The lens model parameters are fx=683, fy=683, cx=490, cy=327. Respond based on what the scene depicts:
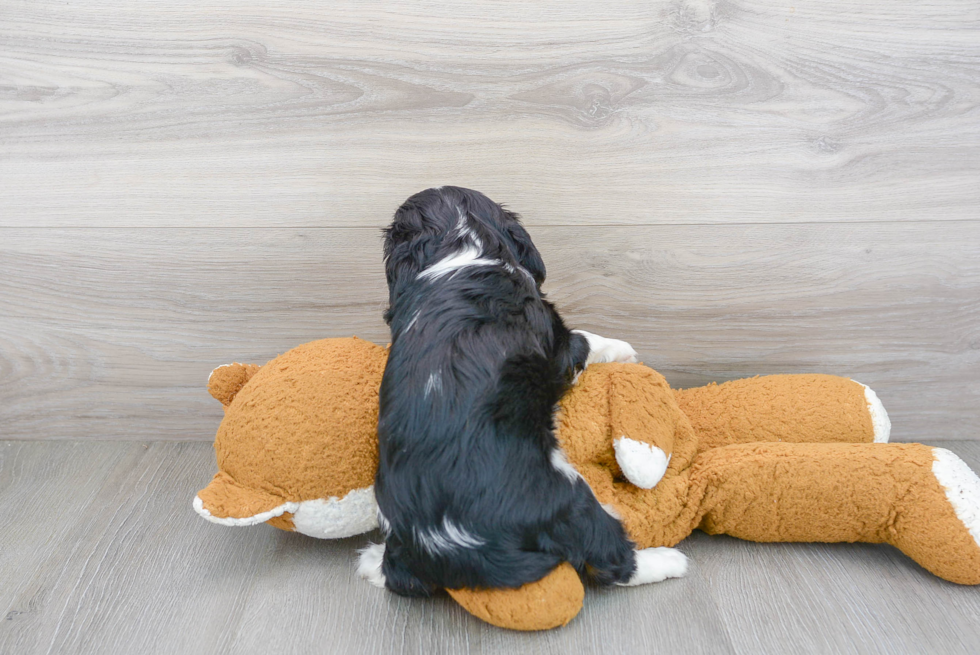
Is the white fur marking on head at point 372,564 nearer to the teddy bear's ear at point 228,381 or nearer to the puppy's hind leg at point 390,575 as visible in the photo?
the puppy's hind leg at point 390,575

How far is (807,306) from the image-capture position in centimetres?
146

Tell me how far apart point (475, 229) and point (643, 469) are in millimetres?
463

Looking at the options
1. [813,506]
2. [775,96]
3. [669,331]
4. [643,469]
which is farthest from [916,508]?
[775,96]

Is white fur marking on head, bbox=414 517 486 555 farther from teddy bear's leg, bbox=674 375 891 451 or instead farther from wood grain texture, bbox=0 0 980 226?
wood grain texture, bbox=0 0 980 226

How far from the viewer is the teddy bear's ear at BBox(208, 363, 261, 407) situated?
1246 mm

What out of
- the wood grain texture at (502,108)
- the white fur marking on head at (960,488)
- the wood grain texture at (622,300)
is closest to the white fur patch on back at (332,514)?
the wood grain texture at (622,300)

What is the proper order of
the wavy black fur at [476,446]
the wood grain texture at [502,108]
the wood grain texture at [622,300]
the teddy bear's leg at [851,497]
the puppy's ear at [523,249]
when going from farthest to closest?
the wood grain texture at [622,300]
the wood grain texture at [502,108]
the puppy's ear at [523,249]
the teddy bear's leg at [851,497]
the wavy black fur at [476,446]

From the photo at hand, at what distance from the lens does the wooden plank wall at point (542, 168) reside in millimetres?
1326

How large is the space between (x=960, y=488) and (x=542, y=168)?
903mm

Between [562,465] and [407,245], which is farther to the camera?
[407,245]

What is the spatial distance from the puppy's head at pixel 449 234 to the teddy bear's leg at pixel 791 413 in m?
0.44

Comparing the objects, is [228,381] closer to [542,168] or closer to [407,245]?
[407,245]

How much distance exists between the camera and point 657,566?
43.3 inches

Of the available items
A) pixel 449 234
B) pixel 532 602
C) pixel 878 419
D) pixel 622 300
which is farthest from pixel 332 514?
pixel 878 419
